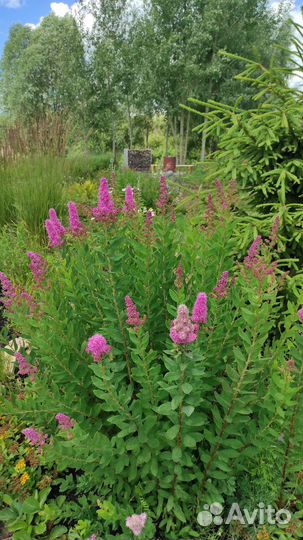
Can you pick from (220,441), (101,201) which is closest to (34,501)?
(220,441)

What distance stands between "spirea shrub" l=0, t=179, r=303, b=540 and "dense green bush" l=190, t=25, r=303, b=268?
1.18 m

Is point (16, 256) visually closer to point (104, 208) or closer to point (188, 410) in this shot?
point (104, 208)

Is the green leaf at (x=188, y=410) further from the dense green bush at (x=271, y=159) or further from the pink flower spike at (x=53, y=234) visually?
the dense green bush at (x=271, y=159)

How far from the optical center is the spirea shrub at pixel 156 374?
1383 millimetres

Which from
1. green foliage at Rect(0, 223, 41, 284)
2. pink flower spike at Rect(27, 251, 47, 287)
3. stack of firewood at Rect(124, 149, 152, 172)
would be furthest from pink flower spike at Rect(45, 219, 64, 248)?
stack of firewood at Rect(124, 149, 152, 172)

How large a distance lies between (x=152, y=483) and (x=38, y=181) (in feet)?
15.3

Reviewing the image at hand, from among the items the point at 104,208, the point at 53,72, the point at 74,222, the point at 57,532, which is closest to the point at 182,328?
the point at 104,208

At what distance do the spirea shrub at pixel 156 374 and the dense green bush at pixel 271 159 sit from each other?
1.18 m

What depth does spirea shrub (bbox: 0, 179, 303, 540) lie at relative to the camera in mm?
1383

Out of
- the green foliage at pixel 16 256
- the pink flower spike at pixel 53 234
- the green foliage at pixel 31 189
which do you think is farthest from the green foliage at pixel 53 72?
the pink flower spike at pixel 53 234

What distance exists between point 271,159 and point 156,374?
227cm

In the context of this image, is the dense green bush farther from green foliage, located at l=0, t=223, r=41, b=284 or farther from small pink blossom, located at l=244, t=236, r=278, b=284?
green foliage, located at l=0, t=223, r=41, b=284

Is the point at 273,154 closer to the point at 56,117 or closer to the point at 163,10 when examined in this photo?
the point at 56,117

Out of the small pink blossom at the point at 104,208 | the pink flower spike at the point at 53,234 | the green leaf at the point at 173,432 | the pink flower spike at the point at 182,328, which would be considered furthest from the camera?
the pink flower spike at the point at 53,234
